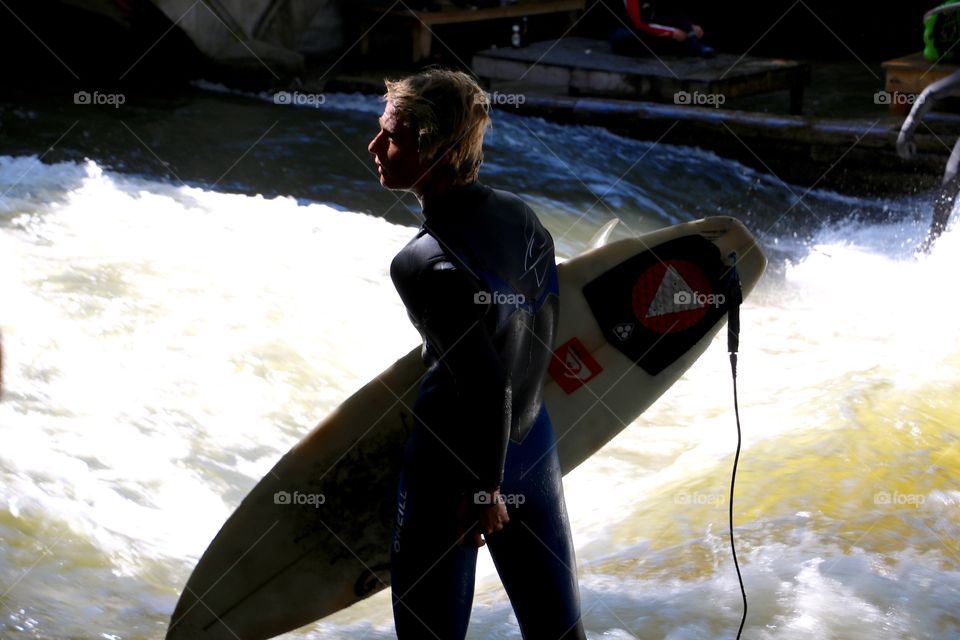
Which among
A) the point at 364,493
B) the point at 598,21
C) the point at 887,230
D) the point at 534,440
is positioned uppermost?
the point at 598,21

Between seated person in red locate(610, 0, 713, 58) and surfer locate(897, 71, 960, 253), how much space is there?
3362 millimetres

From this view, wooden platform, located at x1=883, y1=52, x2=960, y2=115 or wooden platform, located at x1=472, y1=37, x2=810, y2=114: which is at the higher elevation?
wooden platform, located at x1=472, y1=37, x2=810, y2=114

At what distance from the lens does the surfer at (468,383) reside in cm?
191

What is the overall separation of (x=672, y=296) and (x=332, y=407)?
1921 mm

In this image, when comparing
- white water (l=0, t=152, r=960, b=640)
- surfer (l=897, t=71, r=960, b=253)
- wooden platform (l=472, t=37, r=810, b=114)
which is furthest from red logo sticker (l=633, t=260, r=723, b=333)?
wooden platform (l=472, t=37, r=810, b=114)

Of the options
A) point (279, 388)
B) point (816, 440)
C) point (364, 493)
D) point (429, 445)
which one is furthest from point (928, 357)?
point (429, 445)

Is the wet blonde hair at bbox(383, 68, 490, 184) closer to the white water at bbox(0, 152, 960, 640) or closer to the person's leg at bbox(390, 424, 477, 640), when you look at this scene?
the person's leg at bbox(390, 424, 477, 640)

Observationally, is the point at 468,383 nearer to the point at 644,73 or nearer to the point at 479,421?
the point at 479,421

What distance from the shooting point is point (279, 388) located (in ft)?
14.9

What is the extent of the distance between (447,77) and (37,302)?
3.33 m

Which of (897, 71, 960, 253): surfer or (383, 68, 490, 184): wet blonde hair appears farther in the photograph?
(897, 71, 960, 253): surfer

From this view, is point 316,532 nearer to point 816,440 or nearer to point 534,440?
point 534,440

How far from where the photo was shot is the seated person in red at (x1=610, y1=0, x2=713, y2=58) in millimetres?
9594

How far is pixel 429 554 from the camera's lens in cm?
206
